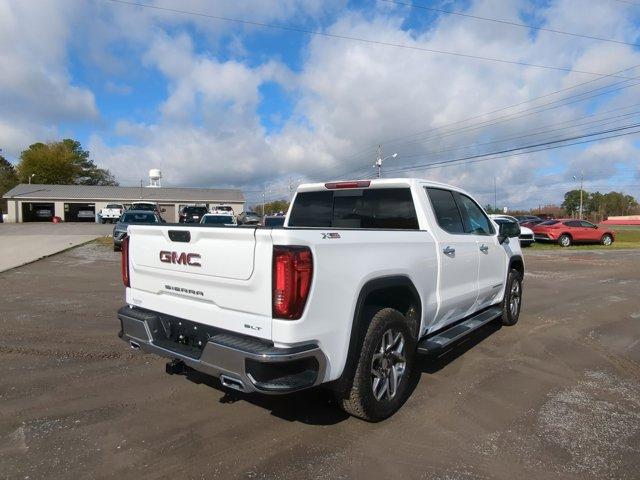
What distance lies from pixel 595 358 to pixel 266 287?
179 inches

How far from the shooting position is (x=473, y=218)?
575cm

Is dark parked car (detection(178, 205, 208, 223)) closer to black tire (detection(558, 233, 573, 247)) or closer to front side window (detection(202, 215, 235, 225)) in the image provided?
front side window (detection(202, 215, 235, 225))

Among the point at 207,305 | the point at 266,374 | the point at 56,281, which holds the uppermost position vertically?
the point at 207,305

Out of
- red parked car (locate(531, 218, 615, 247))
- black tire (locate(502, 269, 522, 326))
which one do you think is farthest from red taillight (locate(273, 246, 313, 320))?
red parked car (locate(531, 218, 615, 247))

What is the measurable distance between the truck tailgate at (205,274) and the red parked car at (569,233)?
27032 mm

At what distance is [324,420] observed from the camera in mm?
3814

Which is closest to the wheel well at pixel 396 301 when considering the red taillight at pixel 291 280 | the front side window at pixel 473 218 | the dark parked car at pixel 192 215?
the red taillight at pixel 291 280

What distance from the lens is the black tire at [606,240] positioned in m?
28.0

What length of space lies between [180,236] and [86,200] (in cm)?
5765

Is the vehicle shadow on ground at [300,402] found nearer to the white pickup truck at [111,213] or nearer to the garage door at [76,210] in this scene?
the white pickup truck at [111,213]

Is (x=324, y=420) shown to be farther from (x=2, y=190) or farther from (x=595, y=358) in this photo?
(x=2, y=190)

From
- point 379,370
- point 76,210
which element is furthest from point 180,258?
point 76,210

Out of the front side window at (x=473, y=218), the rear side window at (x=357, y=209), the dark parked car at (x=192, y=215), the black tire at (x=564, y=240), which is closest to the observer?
the rear side window at (x=357, y=209)

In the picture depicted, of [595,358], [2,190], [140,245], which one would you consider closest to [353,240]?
[140,245]
